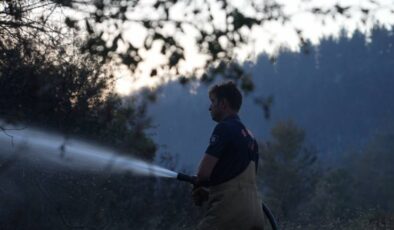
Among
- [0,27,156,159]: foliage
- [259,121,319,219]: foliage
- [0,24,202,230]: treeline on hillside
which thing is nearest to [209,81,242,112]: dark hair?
[0,24,202,230]: treeline on hillside

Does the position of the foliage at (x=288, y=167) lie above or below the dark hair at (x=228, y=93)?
below

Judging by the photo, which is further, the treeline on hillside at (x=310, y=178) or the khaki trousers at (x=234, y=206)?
the treeline on hillside at (x=310, y=178)

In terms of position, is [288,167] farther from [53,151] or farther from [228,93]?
[228,93]

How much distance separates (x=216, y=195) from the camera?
5.44 m

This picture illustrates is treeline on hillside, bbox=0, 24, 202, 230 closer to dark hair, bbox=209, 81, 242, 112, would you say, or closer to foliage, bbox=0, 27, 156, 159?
foliage, bbox=0, 27, 156, 159

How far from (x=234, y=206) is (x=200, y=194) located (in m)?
0.29

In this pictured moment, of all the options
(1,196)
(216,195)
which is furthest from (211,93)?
(1,196)

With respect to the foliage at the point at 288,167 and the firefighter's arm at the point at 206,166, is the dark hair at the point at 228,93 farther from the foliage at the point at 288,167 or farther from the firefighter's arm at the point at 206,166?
the foliage at the point at 288,167

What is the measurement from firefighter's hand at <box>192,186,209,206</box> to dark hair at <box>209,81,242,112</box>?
2.20 feet

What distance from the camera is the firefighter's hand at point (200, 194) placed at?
5.50m

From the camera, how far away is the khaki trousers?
17.8ft

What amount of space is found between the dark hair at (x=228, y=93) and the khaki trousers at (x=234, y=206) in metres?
0.50

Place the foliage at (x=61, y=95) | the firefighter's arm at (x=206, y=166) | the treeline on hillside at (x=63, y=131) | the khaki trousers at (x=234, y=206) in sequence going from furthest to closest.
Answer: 1. the treeline on hillside at (x=63, y=131)
2. the foliage at (x=61, y=95)
3. the khaki trousers at (x=234, y=206)
4. the firefighter's arm at (x=206, y=166)

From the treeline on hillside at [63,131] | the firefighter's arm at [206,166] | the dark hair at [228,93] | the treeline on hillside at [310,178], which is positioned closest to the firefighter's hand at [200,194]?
the firefighter's arm at [206,166]
